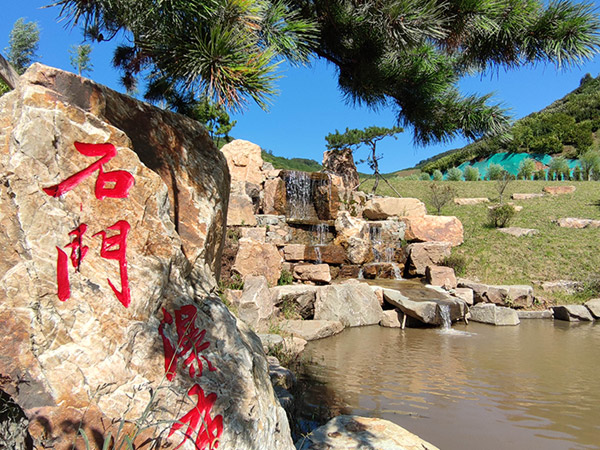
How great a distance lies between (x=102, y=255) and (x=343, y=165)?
1671 cm

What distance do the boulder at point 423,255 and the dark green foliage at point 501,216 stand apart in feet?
11.5

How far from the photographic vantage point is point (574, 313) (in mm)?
8977

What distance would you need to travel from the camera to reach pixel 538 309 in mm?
9742

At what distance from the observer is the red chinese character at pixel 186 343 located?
158 centimetres

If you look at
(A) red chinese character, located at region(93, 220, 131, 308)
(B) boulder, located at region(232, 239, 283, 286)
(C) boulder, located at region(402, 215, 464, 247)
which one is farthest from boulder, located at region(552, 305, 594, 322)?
(A) red chinese character, located at region(93, 220, 131, 308)

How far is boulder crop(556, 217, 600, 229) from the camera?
546 inches

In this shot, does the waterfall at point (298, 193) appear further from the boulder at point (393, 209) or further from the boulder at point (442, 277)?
the boulder at point (442, 277)

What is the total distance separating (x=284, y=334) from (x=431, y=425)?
288 centimetres

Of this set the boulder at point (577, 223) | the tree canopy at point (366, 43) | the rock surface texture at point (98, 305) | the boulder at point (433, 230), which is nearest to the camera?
the rock surface texture at point (98, 305)

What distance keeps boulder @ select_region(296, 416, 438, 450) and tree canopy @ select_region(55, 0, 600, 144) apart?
2168 millimetres

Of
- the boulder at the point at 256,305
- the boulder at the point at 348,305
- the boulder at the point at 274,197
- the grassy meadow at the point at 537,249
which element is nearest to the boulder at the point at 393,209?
the grassy meadow at the point at 537,249

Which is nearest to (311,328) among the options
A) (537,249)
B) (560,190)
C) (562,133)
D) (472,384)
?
(472,384)

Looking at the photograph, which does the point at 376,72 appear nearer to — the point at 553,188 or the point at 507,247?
the point at 507,247

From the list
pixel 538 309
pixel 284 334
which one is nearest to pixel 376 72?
pixel 284 334
